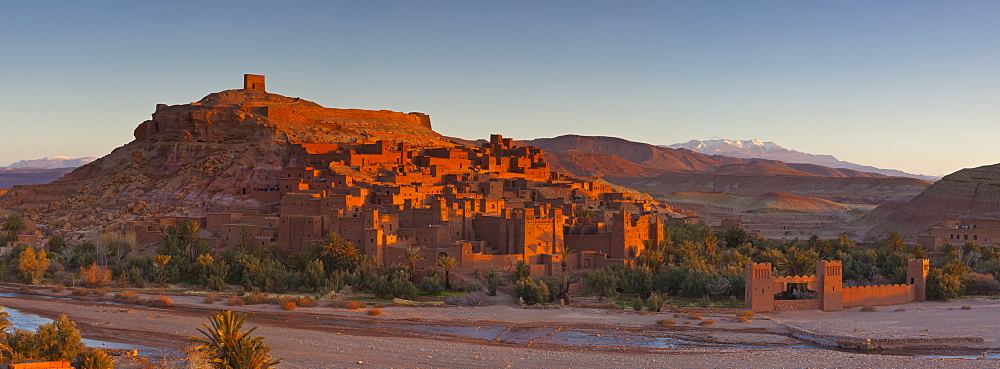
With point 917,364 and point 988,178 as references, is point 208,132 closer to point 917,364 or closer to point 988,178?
point 917,364

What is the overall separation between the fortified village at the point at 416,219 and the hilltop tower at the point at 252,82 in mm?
15496

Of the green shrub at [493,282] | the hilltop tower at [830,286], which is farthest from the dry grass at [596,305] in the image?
the hilltop tower at [830,286]

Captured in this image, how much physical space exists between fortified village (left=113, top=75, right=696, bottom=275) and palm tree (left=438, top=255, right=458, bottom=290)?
0.53 metres

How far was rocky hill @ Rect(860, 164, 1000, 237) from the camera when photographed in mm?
57344

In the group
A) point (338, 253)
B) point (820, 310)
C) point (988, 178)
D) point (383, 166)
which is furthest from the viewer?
point (988, 178)

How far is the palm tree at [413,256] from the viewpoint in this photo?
3312 cm

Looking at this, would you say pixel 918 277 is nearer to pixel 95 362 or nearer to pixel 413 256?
pixel 413 256

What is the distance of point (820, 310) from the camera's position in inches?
1136

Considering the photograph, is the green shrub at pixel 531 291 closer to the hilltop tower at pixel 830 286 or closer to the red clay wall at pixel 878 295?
the hilltop tower at pixel 830 286

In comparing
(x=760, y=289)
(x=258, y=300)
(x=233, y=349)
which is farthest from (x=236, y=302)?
(x=760, y=289)

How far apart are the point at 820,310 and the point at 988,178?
38942 millimetres

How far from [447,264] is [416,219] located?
407 centimetres

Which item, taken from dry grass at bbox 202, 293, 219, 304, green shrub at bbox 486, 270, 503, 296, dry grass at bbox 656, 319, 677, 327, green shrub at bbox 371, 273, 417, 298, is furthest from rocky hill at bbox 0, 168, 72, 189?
dry grass at bbox 656, 319, 677, 327

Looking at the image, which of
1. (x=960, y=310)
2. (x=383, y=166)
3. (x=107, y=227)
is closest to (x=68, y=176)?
(x=107, y=227)
